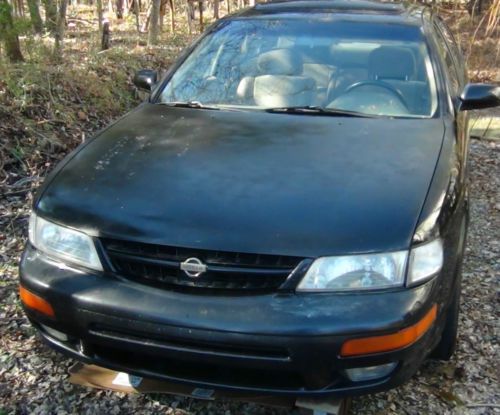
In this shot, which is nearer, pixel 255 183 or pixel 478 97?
pixel 255 183

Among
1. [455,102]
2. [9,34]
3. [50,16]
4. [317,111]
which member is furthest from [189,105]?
[50,16]

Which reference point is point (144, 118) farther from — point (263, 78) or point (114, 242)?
point (114, 242)

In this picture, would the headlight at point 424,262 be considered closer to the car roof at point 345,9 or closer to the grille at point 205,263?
the grille at point 205,263

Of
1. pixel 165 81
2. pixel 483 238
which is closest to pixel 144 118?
pixel 165 81

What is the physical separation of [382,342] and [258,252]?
1.65 feet

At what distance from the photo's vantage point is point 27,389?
2.58m

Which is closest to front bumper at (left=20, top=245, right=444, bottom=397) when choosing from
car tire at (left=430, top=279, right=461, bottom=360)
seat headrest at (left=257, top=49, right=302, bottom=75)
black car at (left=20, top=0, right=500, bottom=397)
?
black car at (left=20, top=0, right=500, bottom=397)

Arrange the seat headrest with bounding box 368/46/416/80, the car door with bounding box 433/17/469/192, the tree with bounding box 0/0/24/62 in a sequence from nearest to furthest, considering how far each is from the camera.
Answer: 1. the car door with bounding box 433/17/469/192
2. the seat headrest with bounding box 368/46/416/80
3. the tree with bounding box 0/0/24/62

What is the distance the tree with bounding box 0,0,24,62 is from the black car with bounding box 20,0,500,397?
3.34 metres

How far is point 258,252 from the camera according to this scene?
77.3 inches

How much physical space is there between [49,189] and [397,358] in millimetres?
1521

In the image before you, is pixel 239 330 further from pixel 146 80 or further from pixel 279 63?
pixel 146 80

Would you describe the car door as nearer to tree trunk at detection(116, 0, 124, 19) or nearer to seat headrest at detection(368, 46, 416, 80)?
seat headrest at detection(368, 46, 416, 80)

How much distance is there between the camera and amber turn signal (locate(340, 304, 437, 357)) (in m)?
1.91
